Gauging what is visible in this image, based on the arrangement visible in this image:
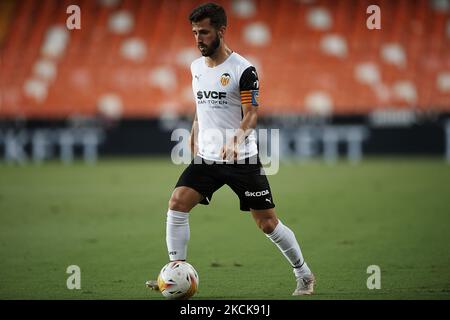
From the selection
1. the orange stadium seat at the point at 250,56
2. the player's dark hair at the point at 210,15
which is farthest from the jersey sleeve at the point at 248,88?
the orange stadium seat at the point at 250,56

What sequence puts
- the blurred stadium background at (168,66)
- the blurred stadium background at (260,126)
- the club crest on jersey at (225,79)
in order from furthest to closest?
1. the blurred stadium background at (168,66)
2. the blurred stadium background at (260,126)
3. the club crest on jersey at (225,79)

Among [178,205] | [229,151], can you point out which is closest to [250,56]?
[178,205]

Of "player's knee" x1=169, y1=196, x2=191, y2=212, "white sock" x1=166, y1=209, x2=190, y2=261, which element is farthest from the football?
"player's knee" x1=169, y1=196, x2=191, y2=212

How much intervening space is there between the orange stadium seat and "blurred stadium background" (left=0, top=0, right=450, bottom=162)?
32 millimetres

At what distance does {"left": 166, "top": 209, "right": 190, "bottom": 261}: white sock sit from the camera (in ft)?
22.4

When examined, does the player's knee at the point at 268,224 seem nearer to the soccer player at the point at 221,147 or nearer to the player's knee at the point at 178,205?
the soccer player at the point at 221,147

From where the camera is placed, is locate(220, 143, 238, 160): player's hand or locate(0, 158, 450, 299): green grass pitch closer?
locate(220, 143, 238, 160): player's hand

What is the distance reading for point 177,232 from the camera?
684 cm

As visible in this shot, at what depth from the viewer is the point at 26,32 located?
27.6 metres

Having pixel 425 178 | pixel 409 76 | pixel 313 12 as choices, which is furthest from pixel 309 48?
pixel 425 178

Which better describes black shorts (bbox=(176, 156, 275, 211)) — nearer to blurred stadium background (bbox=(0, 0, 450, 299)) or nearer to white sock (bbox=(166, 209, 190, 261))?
white sock (bbox=(166, 209, 190, 261))

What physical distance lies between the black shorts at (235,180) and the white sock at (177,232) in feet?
0.75

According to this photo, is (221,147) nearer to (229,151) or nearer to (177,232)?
(229,151)

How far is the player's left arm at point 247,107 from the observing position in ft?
21.8
